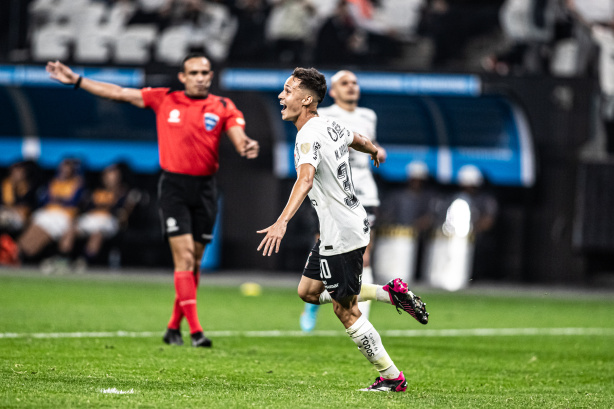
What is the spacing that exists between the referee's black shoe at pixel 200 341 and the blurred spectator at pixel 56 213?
9807 mm

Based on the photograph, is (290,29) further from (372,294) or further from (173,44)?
(372,294)

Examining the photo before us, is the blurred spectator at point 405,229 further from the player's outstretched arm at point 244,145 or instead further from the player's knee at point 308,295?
the player's knee at point 308,295

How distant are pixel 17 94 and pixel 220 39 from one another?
158 inches

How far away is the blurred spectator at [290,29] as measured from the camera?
18.5 m

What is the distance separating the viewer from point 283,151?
62.7 ft

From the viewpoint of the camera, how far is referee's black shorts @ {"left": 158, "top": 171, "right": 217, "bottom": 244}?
9.03 meters

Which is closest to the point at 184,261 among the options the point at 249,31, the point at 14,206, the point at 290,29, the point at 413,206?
the point at 413,206

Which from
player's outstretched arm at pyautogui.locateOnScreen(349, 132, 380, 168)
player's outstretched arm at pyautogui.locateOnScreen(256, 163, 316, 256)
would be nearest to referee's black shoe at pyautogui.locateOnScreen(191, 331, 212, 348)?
player's outstretched arm at pyautogui.locateOnScreen(349, 132, 380, 168)

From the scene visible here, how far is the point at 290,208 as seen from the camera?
6.16 meters

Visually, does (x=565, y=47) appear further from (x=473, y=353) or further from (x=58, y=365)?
(x=58, y=365)

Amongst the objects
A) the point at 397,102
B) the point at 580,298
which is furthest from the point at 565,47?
the point at 580,298

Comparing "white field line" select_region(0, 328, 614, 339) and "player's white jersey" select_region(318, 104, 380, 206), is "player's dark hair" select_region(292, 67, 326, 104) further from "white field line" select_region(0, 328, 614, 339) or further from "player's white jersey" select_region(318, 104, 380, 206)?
"white field line" select_region(0, 328, 614, 339)

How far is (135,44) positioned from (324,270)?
13.3 metres

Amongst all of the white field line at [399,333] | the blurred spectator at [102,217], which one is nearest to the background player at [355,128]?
the white field line at [399,333]
